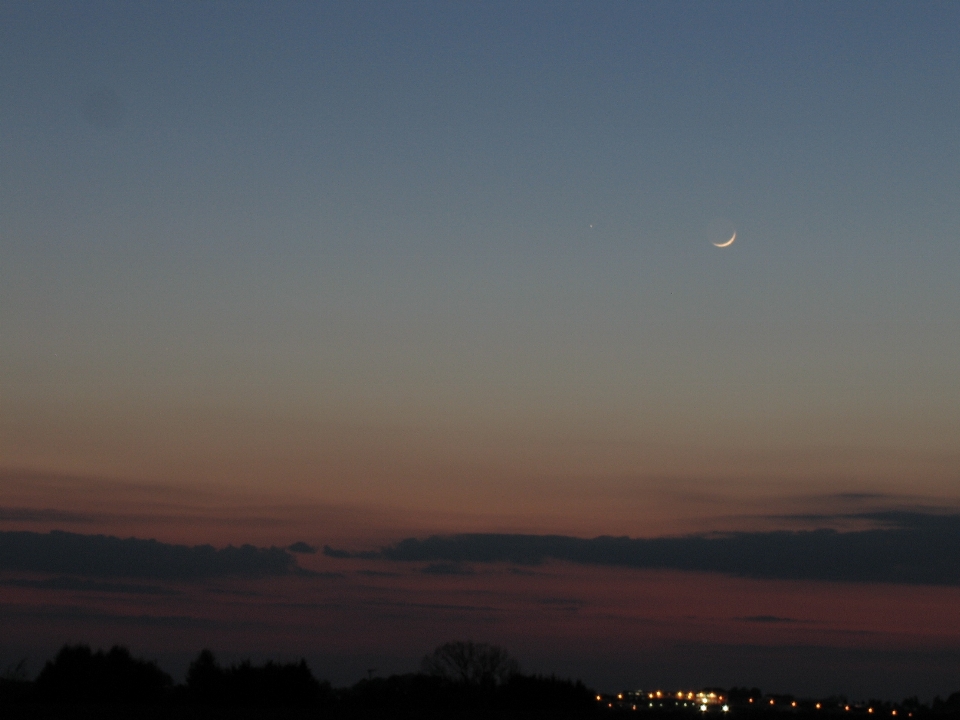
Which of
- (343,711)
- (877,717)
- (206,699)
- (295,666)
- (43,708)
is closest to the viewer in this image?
(43,708)

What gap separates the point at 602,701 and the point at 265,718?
165 ft

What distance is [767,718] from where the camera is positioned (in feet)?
290

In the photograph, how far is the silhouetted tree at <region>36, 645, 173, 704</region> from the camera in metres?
83.8

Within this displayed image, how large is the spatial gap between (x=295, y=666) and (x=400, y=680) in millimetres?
50553

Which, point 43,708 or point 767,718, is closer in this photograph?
point 43,708

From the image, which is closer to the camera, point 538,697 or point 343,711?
point 343,711

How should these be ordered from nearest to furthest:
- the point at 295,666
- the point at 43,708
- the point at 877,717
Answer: the point at 43,708, the point at 295,666, the point at 877,717

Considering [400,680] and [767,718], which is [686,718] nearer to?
[767,718]

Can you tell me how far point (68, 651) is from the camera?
88875 millimetres

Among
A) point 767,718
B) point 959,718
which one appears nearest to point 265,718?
point 767,718

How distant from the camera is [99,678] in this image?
85750mm

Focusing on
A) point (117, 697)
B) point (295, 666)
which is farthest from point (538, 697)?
point (117, 697)

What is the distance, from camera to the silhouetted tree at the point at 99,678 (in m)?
83.8

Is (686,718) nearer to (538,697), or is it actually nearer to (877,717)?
(538,697)
